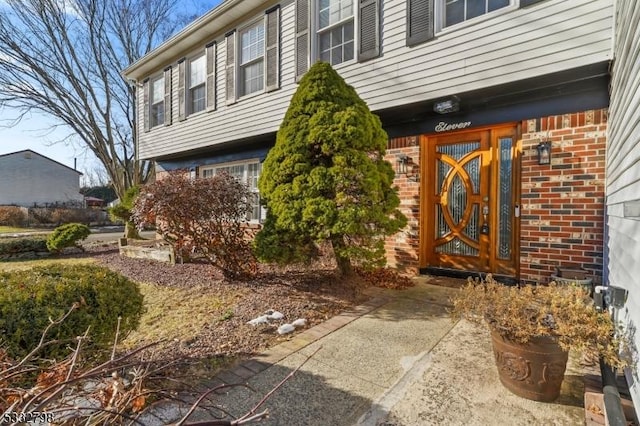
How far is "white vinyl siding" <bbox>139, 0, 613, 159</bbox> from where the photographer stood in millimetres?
3572

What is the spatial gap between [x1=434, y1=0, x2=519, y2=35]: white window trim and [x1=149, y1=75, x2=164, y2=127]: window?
8.59m

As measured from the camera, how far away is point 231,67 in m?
7.79

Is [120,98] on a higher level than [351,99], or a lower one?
higher

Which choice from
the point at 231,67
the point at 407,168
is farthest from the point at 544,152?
the point at 231,67

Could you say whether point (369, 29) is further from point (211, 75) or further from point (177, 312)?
point (177, 312)

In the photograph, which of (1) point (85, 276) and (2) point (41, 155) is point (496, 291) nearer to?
(1) point (85, 276)

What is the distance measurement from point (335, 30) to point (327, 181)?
350 cm

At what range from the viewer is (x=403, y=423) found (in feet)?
6.18

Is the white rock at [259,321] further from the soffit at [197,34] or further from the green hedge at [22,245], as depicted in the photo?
the green hedge at [22,245]

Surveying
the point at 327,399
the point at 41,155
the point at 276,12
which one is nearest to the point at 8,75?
the point at 276,12

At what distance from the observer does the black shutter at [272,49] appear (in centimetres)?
677

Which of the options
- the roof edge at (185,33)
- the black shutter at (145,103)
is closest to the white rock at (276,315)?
the roof edge at (185,33)

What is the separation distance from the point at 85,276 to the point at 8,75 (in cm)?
→ 1426

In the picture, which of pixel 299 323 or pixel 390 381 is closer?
pixel 390 381
